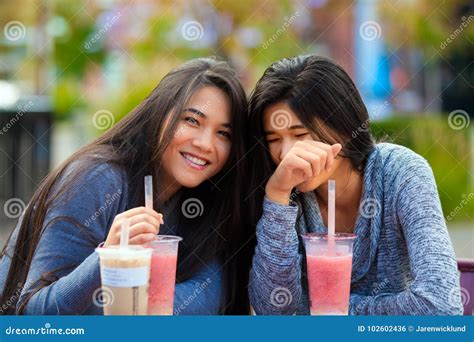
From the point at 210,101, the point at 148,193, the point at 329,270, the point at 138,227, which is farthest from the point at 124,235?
the point at 210,101

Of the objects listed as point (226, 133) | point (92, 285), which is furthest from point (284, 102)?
point (92, 285)

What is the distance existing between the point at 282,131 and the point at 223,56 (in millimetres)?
521

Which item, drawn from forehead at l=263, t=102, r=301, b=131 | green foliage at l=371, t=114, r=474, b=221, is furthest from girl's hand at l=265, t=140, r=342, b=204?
green foliage at l=371, t=114, r=474, b=221

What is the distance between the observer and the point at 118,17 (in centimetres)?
200

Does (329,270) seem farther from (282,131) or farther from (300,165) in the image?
(282,131)

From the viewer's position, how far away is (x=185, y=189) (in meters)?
1.71

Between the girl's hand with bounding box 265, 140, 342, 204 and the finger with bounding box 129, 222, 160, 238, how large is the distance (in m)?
0.34

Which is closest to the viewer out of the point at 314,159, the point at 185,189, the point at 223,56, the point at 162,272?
the point at 162,272

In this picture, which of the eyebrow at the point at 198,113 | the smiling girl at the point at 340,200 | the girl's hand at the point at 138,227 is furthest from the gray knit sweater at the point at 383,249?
the girl's hand at the point at 138,227

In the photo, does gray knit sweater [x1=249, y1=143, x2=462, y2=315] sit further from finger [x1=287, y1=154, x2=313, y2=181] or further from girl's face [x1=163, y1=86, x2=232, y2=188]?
girl's face [x1=163, y1=86, x2=232, y2=188]
